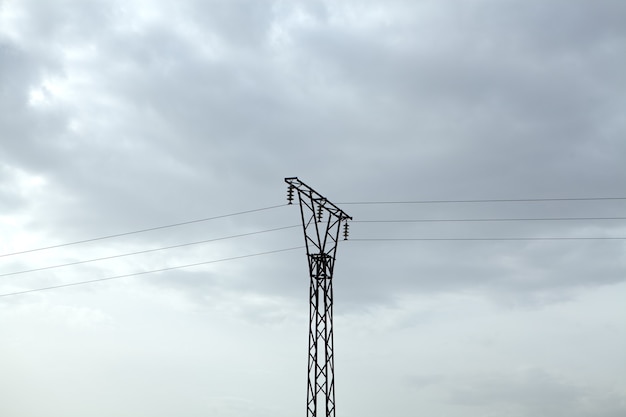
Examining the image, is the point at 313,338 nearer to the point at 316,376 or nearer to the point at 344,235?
the point at 316,376

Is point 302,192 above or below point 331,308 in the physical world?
above

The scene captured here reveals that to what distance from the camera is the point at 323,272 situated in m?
67.2

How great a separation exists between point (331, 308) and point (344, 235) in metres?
7.25

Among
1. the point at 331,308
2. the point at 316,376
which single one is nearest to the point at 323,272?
the point at 331,308

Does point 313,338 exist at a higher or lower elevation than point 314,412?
higher

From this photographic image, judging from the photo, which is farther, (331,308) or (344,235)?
(344,235)

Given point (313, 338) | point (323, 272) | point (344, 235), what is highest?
point (344, 235)

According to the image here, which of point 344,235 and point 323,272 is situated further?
point 344,235

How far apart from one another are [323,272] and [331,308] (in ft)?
9.28

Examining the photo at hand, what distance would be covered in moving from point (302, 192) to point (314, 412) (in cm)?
1666

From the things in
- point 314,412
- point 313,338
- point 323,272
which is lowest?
point 314,412

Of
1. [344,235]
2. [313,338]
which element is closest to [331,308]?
[313,338]

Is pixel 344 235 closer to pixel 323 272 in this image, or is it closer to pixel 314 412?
pixel 323 272

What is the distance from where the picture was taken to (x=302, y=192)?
68.1m
